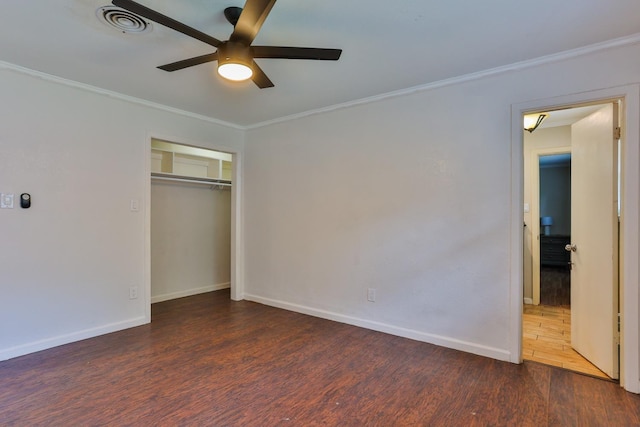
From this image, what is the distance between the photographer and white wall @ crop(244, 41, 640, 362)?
271cm

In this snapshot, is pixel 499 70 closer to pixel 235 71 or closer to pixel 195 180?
pixel 235 71

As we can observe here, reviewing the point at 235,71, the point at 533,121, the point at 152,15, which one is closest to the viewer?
the point at 152,15

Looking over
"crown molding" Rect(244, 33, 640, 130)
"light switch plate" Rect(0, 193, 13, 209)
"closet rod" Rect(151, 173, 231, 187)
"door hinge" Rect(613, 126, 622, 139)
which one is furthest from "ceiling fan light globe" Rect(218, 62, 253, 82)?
"closet rod" Rect(151, 173, 231, 187)

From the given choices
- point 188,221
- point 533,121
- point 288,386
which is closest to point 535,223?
point 533,121

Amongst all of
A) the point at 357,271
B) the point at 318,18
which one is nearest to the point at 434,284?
the point at 357,271

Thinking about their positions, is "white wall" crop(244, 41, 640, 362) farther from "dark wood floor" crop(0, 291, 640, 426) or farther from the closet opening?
the closet opening

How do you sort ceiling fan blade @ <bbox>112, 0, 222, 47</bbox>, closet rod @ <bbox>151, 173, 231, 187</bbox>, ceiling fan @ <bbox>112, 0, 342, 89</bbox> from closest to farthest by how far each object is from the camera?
ceiling fan blade @ <bbox>112, 0, 222, 47</bbox>, ceiling fan @ <bbox>112, 0, 342, 89</bbox>, closet rod @ <bbox>151, 173, 231, 187</bbox>

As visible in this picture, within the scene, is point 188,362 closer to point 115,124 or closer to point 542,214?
point 115,124

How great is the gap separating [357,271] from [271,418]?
183 centimetres

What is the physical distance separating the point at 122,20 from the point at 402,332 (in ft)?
10.9

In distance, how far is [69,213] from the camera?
3074 mm

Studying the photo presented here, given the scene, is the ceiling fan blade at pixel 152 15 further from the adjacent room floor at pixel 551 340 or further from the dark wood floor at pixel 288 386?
the adjacent room floor at pixel 551 340

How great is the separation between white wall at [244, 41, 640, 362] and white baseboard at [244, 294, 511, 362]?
0.04ft

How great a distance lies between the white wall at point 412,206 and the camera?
8.90ft
